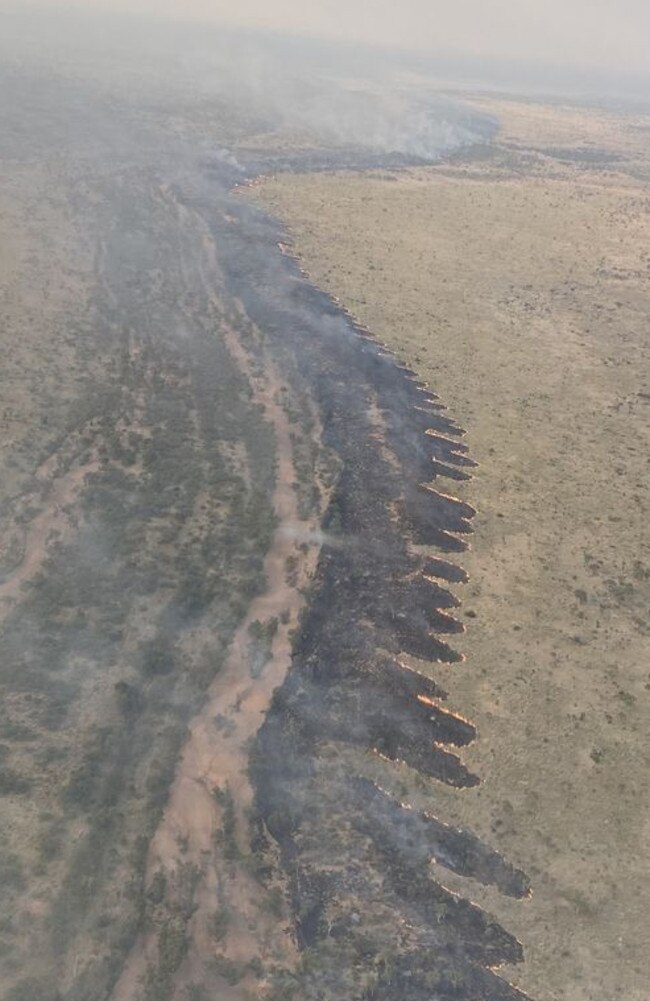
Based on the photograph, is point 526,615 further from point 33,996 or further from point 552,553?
point 33,996

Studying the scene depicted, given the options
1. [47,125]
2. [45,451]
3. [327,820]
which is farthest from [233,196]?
[327,820]

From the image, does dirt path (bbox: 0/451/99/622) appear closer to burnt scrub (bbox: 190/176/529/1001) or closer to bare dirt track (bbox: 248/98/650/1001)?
burnt scrub (bbox: 190/176/529/1001)

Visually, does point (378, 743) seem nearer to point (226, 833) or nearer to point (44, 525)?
point (226, 833)

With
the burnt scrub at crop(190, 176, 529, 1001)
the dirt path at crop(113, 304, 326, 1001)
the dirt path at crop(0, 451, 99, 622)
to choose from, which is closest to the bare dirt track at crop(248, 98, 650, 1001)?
the burnt scrub at crop(190, 176, 529, 1001)

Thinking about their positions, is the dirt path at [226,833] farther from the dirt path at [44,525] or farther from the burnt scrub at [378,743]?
the dirt path at [44,525]

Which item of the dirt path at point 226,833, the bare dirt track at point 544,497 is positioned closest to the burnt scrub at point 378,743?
the dirt path at point 226,833

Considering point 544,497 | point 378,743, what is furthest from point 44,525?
point 544,497
